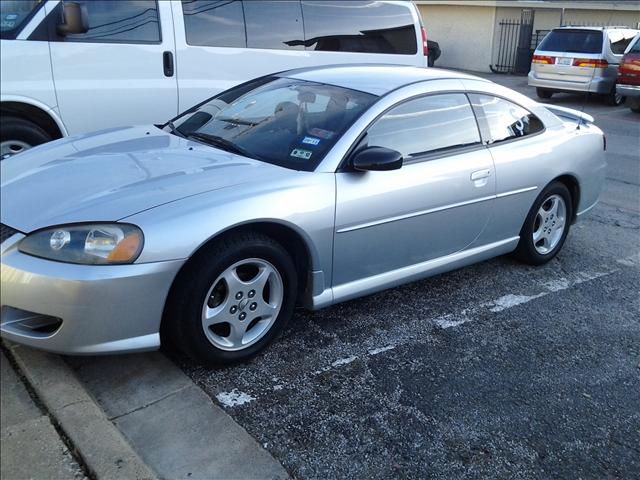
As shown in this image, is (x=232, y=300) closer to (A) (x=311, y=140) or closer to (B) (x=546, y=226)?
(A) (x=311, y=140)

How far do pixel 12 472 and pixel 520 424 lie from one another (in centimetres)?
219

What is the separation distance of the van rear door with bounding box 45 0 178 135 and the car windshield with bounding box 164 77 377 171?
5.78 ft

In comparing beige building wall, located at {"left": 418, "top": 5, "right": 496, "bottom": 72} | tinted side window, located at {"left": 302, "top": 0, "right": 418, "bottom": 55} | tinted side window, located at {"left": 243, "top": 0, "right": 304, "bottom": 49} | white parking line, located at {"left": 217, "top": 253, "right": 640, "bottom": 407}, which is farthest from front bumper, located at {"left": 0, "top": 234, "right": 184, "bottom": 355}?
beige building wall, located at {"left": 418, "top": 5, "right": 496, "bottom": 72}

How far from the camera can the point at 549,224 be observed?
5.19 meters

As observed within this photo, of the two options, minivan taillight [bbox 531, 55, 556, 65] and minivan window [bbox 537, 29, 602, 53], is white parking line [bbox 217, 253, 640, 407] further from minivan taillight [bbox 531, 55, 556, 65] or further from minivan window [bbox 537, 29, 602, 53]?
minivan taillight [bbox 531, 55, 556, 65]

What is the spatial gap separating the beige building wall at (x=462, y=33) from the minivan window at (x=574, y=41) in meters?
6.68

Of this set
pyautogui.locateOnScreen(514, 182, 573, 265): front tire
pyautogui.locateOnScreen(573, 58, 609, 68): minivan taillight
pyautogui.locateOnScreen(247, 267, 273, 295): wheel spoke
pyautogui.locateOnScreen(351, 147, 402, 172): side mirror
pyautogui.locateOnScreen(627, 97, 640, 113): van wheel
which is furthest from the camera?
pyautogui.locateOnScreen(573, 58, 609, 68): minivan taillight

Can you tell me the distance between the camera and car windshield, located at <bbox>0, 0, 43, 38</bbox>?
5617mm

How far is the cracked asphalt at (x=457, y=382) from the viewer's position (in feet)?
9.70

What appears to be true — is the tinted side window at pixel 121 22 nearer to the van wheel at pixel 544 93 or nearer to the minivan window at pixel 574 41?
the minivan window at pixel 574 41

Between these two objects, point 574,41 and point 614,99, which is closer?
point 614,99

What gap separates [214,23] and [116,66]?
1.08 meters

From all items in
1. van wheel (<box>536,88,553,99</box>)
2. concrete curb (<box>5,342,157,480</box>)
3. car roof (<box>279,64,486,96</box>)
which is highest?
car roof (<box>279,64,486,96</box>)

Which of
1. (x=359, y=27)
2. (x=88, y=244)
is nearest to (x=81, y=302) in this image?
(x=88, y=244)
